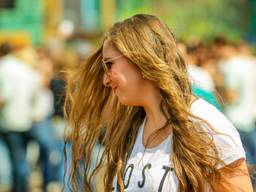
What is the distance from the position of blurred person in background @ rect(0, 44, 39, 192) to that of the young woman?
19.1 ft

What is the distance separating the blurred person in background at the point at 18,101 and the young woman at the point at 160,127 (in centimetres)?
583

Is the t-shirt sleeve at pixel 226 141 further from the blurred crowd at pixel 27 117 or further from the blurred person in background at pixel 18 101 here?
the blurred person in background at pixel 18 101

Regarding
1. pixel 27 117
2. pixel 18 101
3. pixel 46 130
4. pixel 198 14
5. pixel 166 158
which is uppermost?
pixel 166 158

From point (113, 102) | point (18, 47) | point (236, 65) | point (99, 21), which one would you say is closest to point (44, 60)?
point (18, 47)

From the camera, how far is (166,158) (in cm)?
341

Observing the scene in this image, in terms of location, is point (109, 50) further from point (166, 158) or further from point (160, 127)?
point (166, 158)

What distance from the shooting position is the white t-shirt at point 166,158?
131 inches

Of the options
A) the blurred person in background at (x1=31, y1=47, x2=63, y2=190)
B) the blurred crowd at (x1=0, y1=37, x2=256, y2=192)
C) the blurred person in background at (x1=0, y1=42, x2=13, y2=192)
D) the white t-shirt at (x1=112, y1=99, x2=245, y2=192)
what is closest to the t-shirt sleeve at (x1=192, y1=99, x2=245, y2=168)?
the white t-shirt at (x1=112, y1=99, x2=245, y2=192)

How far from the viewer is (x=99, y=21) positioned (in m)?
22.2

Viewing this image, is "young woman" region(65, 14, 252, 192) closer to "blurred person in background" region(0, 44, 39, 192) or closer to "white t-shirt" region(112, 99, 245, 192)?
"white t-shirt" region(112, 99, 245, 192)

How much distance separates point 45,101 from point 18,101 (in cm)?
75

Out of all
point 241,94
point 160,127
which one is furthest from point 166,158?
point 241,94

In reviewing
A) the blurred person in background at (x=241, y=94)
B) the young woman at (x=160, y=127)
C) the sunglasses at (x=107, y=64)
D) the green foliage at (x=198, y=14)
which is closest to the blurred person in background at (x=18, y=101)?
the blurred person in background at (x=241, y=94)

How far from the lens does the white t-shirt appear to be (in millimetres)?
3324
